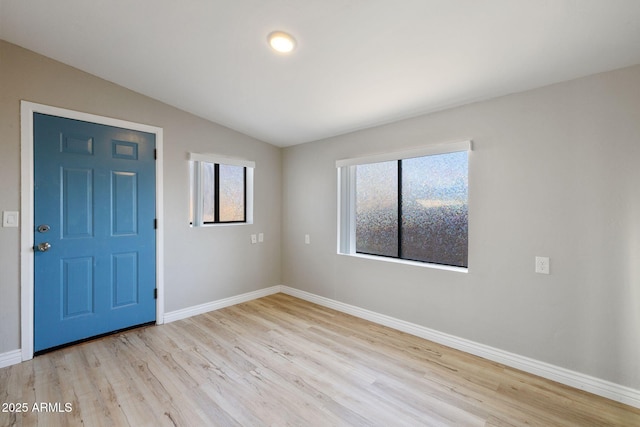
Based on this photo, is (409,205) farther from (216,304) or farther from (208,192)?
(216,304)

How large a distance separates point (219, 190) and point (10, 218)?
194cm

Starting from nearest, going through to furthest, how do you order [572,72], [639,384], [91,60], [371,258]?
1. [639,384]
2. [572,72]
3. [91,60]
4. [371,258]

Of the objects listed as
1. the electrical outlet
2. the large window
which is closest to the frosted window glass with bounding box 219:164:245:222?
the large window

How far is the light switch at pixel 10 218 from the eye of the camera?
2.31 metres

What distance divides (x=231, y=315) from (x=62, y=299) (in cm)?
161

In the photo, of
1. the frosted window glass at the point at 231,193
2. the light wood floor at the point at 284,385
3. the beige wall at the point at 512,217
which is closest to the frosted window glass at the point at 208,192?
the frosted window glass at the point at 231,193

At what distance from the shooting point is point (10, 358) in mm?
2307

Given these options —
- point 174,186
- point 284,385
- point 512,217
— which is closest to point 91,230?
point 174,186

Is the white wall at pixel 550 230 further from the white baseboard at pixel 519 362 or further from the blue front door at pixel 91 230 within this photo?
the blue front door at pixel 91 230

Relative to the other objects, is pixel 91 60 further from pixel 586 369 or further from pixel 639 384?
pixel 639 384

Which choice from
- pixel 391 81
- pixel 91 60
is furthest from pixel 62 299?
pixel 391 81

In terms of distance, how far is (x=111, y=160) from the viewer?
285 centimetres

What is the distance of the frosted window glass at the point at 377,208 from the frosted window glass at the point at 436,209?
0.12 meters

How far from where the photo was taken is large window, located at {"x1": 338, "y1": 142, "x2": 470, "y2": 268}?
8.96 ft
